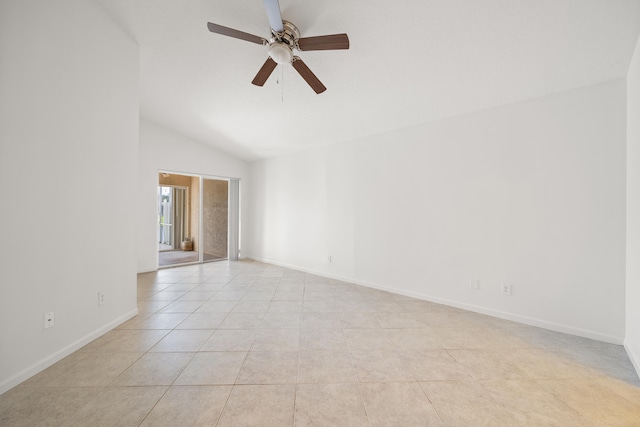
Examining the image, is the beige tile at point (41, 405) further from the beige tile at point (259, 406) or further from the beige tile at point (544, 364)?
the beige tile at point (544, 364)

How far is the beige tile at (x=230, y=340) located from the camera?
2.17 meters

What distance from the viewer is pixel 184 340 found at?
2297 mm

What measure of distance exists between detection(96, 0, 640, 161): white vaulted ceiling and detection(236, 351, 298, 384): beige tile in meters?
2.91

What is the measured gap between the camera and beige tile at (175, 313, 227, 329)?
2586 mm

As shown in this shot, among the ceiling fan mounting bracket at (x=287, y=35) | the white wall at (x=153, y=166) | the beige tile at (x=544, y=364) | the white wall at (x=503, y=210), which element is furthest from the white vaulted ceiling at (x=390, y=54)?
the beige tile at (x=544, y=364)

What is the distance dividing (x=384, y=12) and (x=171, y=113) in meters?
4.04

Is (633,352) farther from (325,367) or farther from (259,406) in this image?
(259,406)

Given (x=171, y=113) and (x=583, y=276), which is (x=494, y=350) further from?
(x=171, y=113)

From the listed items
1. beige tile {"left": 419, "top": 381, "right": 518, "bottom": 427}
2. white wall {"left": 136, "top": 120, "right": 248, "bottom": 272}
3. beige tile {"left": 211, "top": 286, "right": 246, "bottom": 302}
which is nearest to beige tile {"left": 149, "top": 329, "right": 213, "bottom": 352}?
beige tile {"left": 211, "top": 286, "right": 246, "bottom": 302}

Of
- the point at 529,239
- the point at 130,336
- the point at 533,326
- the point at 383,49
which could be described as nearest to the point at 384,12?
the point at 383,49

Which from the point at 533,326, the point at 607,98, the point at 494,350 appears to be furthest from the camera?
the point at 533,326

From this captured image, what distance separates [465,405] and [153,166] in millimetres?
6083

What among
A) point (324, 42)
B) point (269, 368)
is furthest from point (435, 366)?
point (324, 42)

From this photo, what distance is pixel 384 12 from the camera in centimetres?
189
